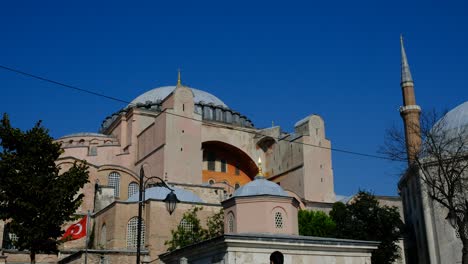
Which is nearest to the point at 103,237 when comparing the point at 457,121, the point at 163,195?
the point at 163,195

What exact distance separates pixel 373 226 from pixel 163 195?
11591mm

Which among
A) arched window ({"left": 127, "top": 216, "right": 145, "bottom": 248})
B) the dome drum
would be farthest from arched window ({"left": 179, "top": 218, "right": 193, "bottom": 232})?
the dome drum

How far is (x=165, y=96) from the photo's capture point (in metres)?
46.1

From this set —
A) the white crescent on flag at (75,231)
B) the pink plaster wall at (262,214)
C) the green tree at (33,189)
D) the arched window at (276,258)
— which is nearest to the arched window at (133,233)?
the white crescent on flag at (75,231)

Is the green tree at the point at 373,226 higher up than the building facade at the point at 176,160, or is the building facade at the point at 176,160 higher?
the building facade at the point at 176,160

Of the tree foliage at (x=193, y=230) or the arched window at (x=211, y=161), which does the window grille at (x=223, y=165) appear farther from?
the tree foliage at (x=193, y=230)

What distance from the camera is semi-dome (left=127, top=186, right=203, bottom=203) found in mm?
30587

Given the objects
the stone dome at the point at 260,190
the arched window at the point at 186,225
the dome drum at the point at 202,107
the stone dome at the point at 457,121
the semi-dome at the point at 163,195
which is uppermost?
the dome drum at the point at 202,107

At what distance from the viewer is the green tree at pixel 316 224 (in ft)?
108

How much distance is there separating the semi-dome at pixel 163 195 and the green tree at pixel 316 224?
19.5 ft

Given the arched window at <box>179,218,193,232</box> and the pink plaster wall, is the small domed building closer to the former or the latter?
the pink plaster wall

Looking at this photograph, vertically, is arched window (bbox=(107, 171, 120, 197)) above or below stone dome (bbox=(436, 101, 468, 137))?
below

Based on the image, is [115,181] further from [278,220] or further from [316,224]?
[278,220]

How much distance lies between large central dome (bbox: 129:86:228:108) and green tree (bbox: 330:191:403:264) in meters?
17.2
